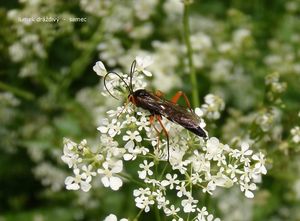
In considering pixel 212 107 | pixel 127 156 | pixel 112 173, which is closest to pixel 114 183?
pixel 112 173

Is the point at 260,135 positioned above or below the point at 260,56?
above

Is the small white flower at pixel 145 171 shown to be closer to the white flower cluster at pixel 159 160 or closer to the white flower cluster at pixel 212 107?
the white flower cluster at pixel 159 160

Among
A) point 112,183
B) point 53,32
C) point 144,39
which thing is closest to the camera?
point 112,183

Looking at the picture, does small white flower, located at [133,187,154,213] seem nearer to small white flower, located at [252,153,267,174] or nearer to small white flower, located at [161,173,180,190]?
small white flower, located at [161,173,180,190]

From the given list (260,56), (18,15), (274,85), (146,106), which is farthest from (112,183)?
(260,56)

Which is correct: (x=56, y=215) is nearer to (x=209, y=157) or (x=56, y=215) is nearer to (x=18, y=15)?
(x=18, y=15)

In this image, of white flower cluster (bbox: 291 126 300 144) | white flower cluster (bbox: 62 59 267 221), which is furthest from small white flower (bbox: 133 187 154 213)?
white flower cluster (bbox: 291 126 300 144)
